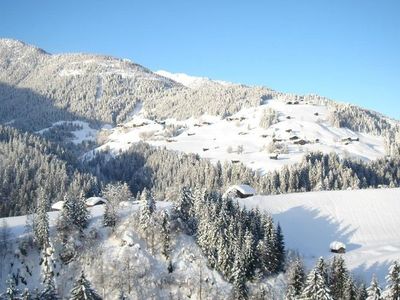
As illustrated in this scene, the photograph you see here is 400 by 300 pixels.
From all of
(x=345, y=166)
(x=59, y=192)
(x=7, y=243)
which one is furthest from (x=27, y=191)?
(x=345, y=166)

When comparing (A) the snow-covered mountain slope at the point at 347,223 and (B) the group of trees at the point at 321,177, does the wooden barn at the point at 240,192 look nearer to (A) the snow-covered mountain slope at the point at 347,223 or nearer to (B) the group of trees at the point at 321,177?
(A) the snow-covered mountain slope at the point at 347,223

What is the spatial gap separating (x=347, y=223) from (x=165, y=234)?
4788cm

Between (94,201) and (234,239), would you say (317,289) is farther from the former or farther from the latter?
(94,201)

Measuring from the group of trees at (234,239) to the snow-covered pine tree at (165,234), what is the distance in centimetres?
474

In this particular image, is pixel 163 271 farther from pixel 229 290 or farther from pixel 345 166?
pixel 345 166

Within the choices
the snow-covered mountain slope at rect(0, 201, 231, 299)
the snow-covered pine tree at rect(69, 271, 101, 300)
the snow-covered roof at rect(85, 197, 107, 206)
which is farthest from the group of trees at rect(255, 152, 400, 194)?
the snow-covered pine tree at rect(69, 271, 101, 300)

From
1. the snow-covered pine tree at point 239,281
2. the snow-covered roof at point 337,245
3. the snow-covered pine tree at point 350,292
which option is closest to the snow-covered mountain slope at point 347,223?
the snow-covered roof at point 337,245

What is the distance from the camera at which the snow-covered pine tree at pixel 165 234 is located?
97188 millimetres

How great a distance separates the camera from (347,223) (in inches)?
4747

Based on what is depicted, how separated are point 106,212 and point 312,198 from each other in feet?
186

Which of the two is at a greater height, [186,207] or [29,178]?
[29,178]

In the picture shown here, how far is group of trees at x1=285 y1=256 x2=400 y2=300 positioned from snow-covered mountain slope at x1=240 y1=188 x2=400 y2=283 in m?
11.6

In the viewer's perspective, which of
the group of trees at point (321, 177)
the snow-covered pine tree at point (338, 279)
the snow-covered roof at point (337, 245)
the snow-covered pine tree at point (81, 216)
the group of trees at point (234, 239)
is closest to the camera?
the snow-covered pine tree at point (338, 279)

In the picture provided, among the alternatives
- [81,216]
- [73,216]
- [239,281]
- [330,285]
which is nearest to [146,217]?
[81,216]
